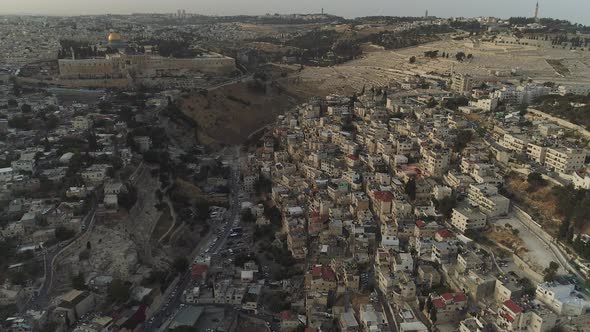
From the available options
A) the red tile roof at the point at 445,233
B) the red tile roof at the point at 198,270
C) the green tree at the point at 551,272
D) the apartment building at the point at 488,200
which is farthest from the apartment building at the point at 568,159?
the red tile roof at the point at 198,270

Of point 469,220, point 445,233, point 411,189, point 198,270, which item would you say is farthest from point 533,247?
point 198,270

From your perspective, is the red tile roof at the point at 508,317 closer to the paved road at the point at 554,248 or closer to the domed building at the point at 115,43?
the paved road at the point at 554,248

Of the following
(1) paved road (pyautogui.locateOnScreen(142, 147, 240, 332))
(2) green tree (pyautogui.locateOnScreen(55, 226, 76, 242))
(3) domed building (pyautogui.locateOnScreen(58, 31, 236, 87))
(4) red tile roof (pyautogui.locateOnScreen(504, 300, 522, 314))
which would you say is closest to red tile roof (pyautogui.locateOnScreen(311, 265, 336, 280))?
(1) paved road (pyautogui.locateOnScreen(142, 147, 240, 332))

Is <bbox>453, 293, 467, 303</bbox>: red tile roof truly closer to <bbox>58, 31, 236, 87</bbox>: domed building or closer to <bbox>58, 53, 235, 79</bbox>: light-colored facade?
<bbox>58, 31, 236, 87</bbox>: domed building

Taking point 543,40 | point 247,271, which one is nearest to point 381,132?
point 247,271

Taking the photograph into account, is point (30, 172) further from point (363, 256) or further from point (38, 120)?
point (363, 256)

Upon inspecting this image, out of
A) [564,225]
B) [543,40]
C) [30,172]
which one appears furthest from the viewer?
[543,40]
